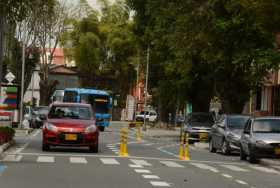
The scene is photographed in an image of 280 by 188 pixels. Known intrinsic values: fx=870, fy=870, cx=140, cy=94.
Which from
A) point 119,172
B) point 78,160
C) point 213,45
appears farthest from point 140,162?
point 213,45

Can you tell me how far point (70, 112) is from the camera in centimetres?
2969

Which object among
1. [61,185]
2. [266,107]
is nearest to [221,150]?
[61,185]

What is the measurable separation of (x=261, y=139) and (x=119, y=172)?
7.97 m

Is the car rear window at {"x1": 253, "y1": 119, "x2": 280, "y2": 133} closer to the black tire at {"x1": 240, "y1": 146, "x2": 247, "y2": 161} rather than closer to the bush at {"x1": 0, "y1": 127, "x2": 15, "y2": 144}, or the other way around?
the black tire at {"x1": 240, "y1": 146, "x2": 247, "y2": 161}

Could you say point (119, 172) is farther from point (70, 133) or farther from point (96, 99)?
point (96, 99)

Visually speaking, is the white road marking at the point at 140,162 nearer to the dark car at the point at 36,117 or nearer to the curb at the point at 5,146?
the curb at the point at 5,146

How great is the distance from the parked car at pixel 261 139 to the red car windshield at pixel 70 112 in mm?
5376

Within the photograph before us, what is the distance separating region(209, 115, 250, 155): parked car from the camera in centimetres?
3247

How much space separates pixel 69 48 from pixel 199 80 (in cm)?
4702

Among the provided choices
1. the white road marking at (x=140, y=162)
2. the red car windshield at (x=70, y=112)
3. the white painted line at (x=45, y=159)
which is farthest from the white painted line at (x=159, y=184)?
the red car windshield at (x=70, y=112)

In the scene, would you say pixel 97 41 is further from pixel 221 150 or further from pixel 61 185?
pixel 61 185

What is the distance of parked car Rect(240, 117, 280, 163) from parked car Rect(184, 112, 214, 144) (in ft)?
49.7

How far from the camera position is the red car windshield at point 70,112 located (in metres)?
29.5

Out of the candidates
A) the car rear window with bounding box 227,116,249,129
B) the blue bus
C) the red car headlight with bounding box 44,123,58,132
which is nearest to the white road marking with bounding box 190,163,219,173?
the red car headlight with bounding box 44,123,58,132
